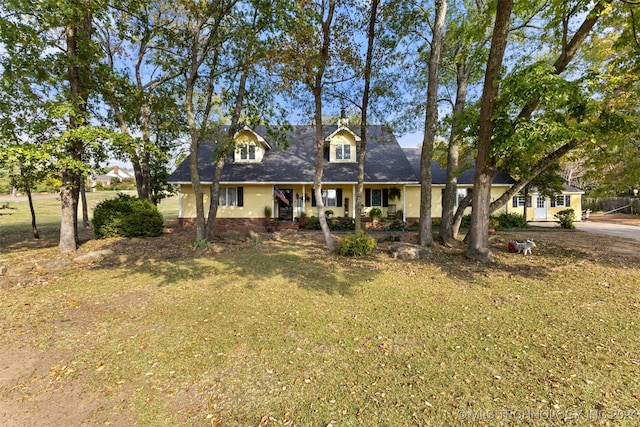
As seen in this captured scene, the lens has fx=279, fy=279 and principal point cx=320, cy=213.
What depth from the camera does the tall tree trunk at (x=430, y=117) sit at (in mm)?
9469

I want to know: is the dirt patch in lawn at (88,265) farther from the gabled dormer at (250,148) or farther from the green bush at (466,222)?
the gabled dormer at (250,148)

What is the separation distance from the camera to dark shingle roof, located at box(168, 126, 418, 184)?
55.0ft

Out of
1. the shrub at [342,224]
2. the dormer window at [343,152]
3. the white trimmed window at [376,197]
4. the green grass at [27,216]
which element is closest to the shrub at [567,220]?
the white trimmed window at [376,197]

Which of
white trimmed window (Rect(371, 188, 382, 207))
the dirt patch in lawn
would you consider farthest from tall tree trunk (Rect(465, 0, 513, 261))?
white trimmed window (Rect(371, 188, 382, 207))

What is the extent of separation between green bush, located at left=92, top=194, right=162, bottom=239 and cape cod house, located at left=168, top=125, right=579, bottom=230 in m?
3.53

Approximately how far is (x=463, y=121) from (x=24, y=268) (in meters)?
13.5

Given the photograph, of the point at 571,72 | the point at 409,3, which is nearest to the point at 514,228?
the point at 571,72

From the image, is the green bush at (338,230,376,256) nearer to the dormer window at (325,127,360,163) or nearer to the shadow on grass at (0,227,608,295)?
the shadow on grass at (0,227,608,295)

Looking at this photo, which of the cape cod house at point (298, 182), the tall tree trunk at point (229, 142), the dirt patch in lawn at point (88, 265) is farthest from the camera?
the cape cod house at point (298, 182)

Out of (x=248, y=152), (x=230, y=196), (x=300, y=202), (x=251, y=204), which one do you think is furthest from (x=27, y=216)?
(x=300, y=202)

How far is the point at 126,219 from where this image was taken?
12.3 metres

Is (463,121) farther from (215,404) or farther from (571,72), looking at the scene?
(215,404)

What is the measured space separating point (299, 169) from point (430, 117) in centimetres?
966

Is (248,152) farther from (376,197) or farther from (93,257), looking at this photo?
(93,257)
